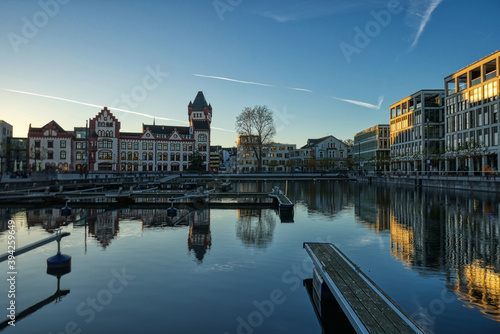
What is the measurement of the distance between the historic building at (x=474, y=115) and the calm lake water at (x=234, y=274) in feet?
159

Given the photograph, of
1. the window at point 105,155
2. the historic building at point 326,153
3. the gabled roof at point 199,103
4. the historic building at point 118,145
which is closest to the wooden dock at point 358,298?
the historic building at point 118,145

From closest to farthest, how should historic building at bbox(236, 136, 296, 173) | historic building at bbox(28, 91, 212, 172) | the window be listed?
historic building at bbox(28, 91, 212, 172) < the window < historic building at bbox(236, 136, 296, 173)

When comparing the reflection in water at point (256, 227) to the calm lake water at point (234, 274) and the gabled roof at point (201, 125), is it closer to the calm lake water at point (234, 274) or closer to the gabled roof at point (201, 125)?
the calm lake water at point (234, 274)

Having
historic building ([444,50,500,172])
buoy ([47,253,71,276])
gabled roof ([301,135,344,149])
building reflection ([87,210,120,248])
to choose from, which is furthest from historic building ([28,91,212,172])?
buoy ([47,253,71,276])

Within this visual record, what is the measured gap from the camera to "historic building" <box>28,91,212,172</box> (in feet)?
335

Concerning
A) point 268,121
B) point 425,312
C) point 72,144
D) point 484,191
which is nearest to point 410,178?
point 484,191

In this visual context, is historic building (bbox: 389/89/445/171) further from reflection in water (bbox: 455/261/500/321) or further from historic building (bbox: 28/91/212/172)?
reflection in water (bbox: 455/261/500/321)

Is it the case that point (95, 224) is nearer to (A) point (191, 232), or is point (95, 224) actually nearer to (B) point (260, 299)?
(A) point (191, 232)

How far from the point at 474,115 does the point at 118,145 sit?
9622 centimetres

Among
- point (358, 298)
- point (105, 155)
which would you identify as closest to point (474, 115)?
point (358, 298)

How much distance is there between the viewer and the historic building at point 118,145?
335 feet

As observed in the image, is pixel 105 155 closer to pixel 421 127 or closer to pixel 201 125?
pixel 201 125

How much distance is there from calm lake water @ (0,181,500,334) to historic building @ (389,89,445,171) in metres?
72.2

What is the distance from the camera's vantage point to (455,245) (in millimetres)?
14672
